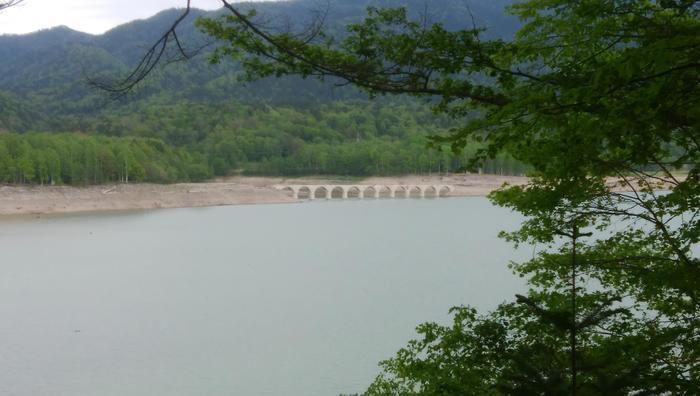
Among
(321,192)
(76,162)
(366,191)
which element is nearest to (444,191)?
(366,191)

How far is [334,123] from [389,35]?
96.4 m

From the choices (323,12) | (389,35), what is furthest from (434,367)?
(323,12)

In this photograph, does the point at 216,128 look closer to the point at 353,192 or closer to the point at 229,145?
the point at 229,145

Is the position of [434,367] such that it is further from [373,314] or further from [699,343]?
[373,314]

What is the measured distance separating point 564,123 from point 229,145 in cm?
7920

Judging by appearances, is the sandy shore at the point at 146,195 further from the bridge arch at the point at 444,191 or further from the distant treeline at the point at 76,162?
the distant treeline at the point at 76,162

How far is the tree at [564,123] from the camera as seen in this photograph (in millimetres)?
2818

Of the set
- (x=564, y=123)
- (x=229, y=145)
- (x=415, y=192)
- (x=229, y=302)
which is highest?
(x=229, y=145)

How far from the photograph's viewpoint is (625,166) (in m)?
3.95

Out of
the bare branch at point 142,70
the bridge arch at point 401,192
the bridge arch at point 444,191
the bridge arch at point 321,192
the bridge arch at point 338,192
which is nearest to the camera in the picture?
the bare branch at point 142,70

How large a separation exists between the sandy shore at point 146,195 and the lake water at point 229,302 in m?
14.0

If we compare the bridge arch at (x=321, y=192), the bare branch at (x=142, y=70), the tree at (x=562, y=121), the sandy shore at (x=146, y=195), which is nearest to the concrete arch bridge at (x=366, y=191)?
the bridge arch at (x=321, y=192)

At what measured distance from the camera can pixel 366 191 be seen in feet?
222

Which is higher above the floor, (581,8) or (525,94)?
(581,8)
